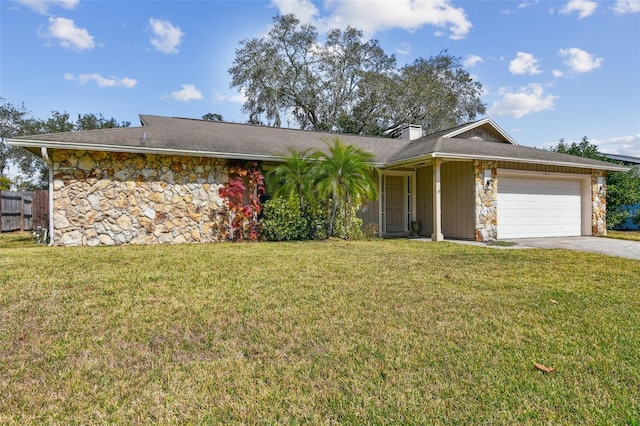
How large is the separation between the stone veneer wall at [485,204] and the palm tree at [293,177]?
509 cm

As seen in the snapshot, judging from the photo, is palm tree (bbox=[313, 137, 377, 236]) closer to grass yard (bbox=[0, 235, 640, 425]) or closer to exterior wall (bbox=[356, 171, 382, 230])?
exterior wall (bbox=[356, 171, 382, 230])

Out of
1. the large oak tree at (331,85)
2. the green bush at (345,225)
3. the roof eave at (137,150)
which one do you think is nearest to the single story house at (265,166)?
the roof eave at (137,150)

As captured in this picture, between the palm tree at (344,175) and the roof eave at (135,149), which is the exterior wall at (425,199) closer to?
the palm tree at (344,175)

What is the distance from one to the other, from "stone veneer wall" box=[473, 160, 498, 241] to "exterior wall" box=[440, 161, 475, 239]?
168 millimetres

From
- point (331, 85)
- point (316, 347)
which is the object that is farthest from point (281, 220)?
point (331, 85)

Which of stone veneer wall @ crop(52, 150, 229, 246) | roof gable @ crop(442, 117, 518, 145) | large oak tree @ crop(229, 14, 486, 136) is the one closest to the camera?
stone veneer wall @ crop(52, 150, 229, 246)

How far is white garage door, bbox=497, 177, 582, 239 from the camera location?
11578mm

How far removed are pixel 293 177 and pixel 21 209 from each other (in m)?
12.3

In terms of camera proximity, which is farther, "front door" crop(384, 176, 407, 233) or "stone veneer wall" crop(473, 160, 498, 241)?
"front door" crop(384, 176, 407, 233)

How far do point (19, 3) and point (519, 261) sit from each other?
1457cm

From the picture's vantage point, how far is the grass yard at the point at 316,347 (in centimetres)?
209

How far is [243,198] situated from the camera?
10945 mm

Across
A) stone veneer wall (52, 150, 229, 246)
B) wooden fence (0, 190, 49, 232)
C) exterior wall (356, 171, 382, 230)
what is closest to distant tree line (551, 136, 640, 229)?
exterior wall (356, 171, 382, 230)

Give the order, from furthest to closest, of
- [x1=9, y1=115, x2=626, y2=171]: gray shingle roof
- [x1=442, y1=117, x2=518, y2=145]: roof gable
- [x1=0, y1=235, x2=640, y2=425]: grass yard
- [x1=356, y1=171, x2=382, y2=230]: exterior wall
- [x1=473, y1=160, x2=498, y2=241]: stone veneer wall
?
[x1=442, y1=117, x2=518, y2=145]: roof gable → [x1=356, y1=171, x2=382, y2=230]: exterior wall → [x1=473, y1=160, x2=498, y2=241]: stone veneer wall → [x1=9, y1=115, x2=626, y2=171]: gray shingle roof → [x1=0, y1=235, x2=640, y2=425]: grass yard
